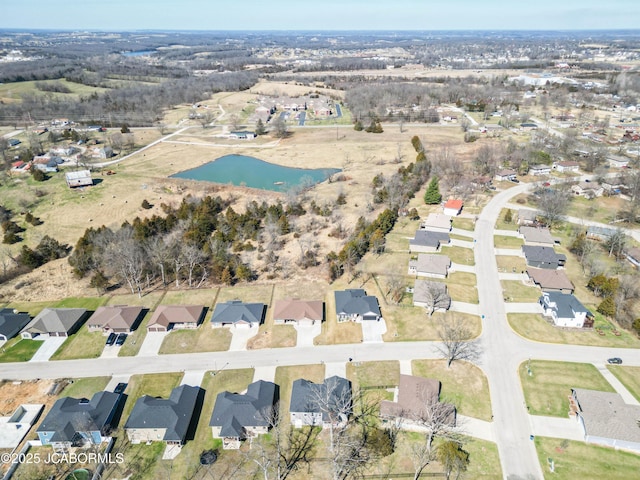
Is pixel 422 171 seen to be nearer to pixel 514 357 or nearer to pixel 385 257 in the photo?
pixel 385 257

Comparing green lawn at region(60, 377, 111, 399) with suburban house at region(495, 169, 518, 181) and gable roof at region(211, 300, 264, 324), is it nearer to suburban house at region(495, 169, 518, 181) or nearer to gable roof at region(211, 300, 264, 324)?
gable roof at region(211, 300, 264, 324)

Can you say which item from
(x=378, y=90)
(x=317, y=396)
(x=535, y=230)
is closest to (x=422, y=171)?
(x=535, y=230)

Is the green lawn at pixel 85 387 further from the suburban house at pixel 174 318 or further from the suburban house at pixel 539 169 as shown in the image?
the suburban house at pixel 539 169

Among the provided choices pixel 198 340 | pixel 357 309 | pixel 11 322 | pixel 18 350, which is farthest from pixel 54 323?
pixel 357 309

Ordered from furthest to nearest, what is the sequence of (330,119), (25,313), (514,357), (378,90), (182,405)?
(378,90)
(330,119)
(25,313)
(514,357)
(182,405)

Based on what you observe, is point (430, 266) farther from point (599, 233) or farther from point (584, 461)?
point (599, 233)

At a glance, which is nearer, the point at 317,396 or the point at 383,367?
the point at 317,396

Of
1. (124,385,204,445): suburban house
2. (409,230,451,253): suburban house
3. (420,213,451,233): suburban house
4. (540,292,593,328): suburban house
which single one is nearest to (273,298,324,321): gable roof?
(124,385,204,445): suburban house
